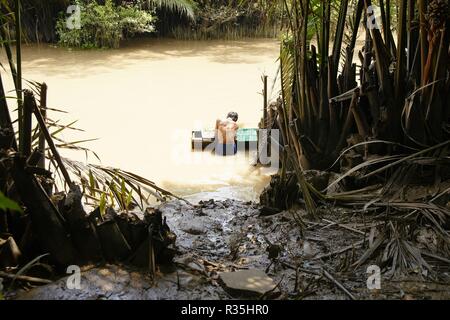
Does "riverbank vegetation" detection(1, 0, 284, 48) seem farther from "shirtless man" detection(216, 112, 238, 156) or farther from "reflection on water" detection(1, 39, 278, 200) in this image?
"shirtless man" detection(216, 112, 238, 156)

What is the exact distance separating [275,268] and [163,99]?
706cm

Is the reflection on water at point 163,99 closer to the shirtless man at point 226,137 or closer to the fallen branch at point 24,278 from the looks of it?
the shirtless man at point 226,137

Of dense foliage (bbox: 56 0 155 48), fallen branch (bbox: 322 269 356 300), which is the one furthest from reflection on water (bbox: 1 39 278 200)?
A: fallen branch (bbox: 322 269 356 300)

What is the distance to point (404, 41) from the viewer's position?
2963 mm

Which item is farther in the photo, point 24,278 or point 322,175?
point 322,175

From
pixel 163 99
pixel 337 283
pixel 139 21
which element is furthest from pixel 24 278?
pixel 139 21

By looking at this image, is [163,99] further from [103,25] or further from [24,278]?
[24,278]

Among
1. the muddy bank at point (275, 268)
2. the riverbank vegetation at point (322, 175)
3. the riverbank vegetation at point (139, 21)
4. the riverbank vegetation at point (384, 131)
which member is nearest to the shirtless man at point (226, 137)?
the riverbank vegetation at point (322, 175)

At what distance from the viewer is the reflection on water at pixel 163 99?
6070 mm

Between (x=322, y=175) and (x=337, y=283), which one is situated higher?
(x=322, y=175)

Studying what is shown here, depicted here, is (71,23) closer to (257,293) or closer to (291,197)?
(291,197)

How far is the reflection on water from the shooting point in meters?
6.07

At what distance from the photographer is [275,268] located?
7.52ft


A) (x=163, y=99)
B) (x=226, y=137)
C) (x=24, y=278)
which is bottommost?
(x=226, y=137)
